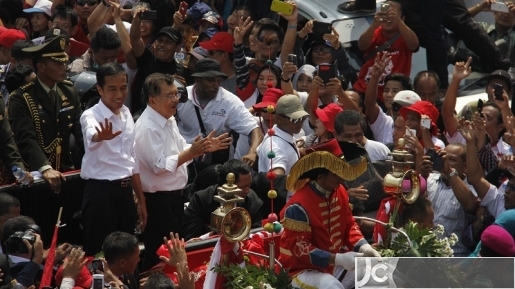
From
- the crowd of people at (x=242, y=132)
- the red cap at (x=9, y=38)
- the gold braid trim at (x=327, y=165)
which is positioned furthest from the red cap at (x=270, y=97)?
the gold braid trim at (x=327, y=165)

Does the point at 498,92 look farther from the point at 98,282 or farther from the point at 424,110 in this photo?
the point at 98,282

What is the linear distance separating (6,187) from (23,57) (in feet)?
6.67

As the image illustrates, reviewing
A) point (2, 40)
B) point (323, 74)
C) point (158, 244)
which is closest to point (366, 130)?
point (323, 74)

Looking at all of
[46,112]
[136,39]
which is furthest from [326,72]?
[46,112]

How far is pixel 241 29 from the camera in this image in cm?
1405

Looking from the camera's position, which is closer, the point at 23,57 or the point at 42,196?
the point at 42,196

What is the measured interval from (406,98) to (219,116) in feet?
5.83

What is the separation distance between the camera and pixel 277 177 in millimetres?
11852

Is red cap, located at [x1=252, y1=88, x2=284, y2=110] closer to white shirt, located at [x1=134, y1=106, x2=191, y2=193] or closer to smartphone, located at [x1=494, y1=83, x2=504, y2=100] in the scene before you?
white shirt, located at [x1=134, y1=106, x2=191, y2=193]

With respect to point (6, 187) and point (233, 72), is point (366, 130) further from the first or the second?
point (6, 187)

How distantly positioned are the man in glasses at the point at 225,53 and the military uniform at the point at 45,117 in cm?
224

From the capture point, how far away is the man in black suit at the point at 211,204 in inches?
452

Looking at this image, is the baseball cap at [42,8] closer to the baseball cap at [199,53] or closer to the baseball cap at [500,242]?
the baseball cap at [199,53]

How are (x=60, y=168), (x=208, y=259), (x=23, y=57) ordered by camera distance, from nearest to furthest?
(x=208, y=259), (x=60, y=168), (x=23, y=57)
